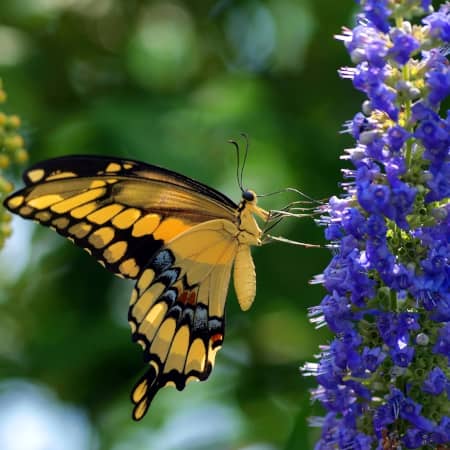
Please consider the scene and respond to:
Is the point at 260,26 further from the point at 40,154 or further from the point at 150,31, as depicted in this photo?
the point at 40,154

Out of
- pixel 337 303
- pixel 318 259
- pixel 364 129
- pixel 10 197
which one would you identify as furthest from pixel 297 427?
Answer: pixel 318 259

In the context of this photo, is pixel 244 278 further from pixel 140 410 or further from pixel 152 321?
pixel 140 410

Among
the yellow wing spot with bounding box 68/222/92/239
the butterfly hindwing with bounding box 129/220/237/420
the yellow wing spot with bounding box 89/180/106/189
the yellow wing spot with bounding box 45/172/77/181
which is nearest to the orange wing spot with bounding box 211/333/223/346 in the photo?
the butterfly hindwing with bounding box 129/220/237/420

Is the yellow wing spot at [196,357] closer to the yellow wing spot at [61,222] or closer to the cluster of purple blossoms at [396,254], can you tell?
the yellow wing spot at [61,222]

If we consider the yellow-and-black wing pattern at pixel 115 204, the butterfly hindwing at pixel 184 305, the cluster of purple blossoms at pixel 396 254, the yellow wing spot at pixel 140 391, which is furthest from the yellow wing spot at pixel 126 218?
the cluster of purple blossoms at pixel 396 254

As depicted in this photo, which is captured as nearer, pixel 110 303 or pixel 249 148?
pixel 249 148

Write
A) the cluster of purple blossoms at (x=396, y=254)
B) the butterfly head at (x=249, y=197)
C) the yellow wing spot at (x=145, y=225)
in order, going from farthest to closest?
the butterfly head at (x=249, y=197) < the yellow wing spot at (x=145, y=225) < the cluster of purple blossoms at (x=396, y=254)

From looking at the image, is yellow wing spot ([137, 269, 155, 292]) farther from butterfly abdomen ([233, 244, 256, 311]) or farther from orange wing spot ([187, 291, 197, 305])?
butterfly abdomen ([233, 244, 256, 311])
